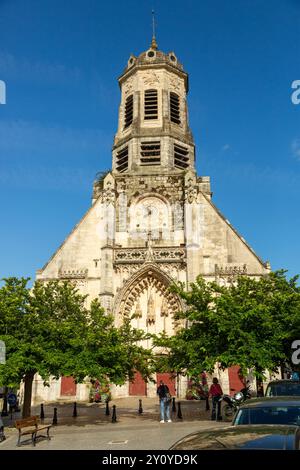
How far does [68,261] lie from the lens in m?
27.9

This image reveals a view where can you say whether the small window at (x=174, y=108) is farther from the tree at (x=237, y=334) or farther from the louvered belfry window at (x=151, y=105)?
the tree at (x=237, y=334)

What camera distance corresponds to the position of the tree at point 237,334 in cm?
1477

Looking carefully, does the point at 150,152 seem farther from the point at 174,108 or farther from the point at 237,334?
the point at 237,334

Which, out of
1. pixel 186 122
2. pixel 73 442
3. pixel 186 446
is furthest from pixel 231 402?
pixel 186 122

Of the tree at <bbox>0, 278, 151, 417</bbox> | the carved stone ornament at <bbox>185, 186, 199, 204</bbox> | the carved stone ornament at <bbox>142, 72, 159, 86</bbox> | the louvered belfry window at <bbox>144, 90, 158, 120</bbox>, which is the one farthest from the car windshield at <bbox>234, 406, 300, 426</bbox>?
the carved stone ornament at <bbox>142, 72, 159, 86</bbox>

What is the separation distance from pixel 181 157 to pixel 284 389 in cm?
2266

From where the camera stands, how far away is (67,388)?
83.1ft

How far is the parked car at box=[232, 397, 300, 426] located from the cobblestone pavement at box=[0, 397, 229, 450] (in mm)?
3794

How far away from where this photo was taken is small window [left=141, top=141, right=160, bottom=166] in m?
31.1

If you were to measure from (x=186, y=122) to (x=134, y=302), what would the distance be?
1535 centimetres

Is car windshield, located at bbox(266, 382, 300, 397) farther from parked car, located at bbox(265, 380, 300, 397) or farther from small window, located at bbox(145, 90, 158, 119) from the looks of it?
small window, located at bbox(145, 90, 158, 119)

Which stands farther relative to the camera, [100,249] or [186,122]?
[186,122]

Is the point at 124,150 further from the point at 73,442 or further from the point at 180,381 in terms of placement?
the point at 73,442

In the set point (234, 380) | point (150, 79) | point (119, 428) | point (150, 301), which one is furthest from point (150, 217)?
point (119, 428)
